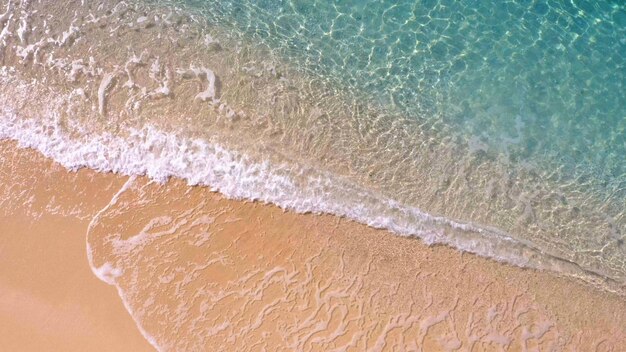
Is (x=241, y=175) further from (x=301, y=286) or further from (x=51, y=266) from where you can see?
(x=51, y=266)

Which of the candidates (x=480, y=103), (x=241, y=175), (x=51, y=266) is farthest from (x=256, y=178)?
(x=480, y=103)

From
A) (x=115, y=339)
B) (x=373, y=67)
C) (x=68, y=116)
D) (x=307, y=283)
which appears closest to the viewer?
(x=115, y=339)

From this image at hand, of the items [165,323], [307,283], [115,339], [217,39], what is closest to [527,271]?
[307,283]

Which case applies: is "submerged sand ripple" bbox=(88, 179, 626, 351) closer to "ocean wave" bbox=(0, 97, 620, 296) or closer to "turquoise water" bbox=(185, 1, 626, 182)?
"ocean wave" bbox=(0, 97, 620, 296)

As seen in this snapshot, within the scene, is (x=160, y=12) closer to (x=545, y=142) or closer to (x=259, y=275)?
(x=259, y=275)

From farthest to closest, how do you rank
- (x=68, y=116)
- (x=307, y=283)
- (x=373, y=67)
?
(x=373, y=67), (x=68, y=116), (x=307, y=283)

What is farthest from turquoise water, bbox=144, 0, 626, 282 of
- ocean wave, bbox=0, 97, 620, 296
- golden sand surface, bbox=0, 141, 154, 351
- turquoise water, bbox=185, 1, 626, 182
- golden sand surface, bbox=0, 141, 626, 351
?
golden sand surface, bbox=0, 141, 154, 351
